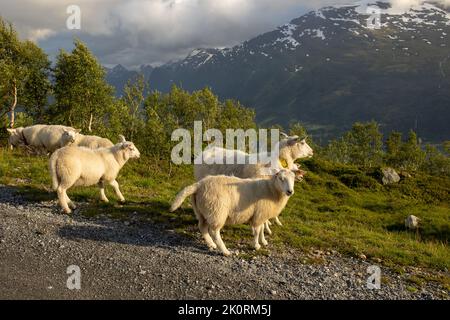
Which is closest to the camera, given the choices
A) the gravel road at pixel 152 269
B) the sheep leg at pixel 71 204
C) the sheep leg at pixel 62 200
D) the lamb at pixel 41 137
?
the gravel road at pixel 152 269

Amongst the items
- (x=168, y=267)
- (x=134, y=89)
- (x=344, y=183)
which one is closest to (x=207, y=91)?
(x=134, y=89)

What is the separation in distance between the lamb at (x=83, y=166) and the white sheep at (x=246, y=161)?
9.72ft

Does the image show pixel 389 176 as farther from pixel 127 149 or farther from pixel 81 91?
pixel 127 149

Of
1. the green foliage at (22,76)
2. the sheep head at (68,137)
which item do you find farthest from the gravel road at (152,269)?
the green foliage at (22,76)

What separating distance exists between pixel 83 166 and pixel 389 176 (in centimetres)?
4098

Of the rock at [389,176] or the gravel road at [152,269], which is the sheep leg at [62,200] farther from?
the rock at [389,176]

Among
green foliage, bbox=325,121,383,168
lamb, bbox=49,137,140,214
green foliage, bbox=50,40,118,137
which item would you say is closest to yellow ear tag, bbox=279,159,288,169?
lamb, bbox=49,137,140,214

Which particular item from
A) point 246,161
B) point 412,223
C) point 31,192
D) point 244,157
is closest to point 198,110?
point 412,223

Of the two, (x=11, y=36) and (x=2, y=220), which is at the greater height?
(x=11, y=36)

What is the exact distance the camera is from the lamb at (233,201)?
421 inches

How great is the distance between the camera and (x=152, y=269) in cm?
911

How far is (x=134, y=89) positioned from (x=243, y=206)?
46.1 m

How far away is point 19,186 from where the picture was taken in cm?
1582
